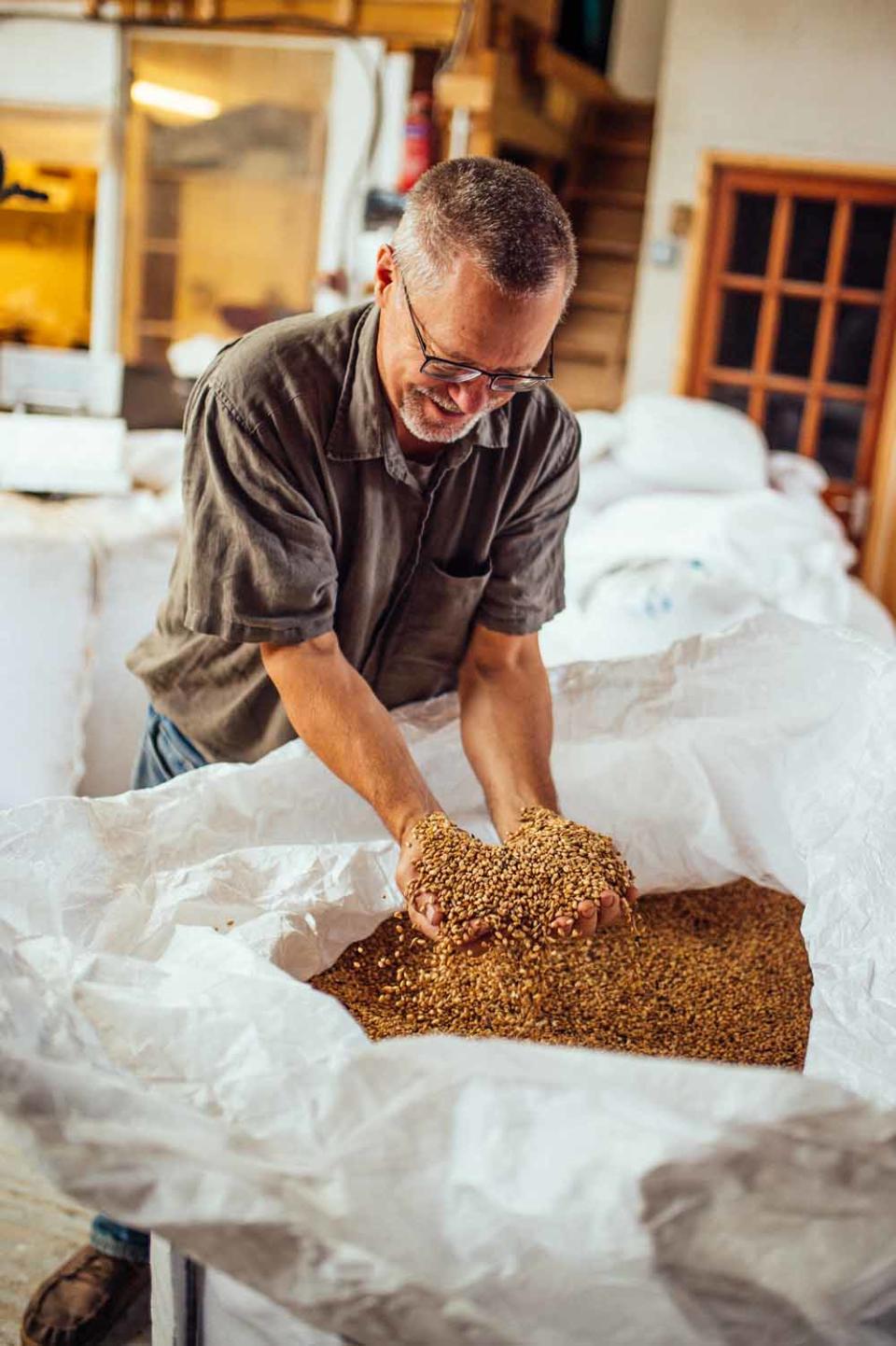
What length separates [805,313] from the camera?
4473 mm

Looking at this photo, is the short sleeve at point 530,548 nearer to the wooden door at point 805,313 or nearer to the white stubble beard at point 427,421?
the white stubble beard at point 427,421

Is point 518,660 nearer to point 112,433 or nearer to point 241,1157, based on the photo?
point 241,1157

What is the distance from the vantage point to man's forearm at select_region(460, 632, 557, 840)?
130 cm

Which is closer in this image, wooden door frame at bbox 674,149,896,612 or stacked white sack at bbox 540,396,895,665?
stacked white sack at bbox 540,396,895,665

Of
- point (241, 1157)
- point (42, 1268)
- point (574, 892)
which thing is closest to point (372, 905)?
point (574, 892)

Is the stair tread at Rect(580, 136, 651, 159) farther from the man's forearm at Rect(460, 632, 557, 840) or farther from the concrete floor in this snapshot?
the concrete floor

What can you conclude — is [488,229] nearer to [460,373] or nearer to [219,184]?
[460,373]

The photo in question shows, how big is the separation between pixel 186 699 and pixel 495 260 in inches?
24.3

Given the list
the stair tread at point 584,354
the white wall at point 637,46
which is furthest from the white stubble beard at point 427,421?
the white wall at point 637,46

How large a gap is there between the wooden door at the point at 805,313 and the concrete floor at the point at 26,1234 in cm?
362

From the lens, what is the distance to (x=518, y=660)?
1389 millimetres

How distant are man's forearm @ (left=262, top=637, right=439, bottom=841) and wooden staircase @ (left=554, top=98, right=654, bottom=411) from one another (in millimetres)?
3931

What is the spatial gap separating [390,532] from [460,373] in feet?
0.75

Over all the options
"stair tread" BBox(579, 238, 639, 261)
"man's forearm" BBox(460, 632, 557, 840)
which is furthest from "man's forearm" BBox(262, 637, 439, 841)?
"stair tread" BBox(579, 238, 639, 261)
